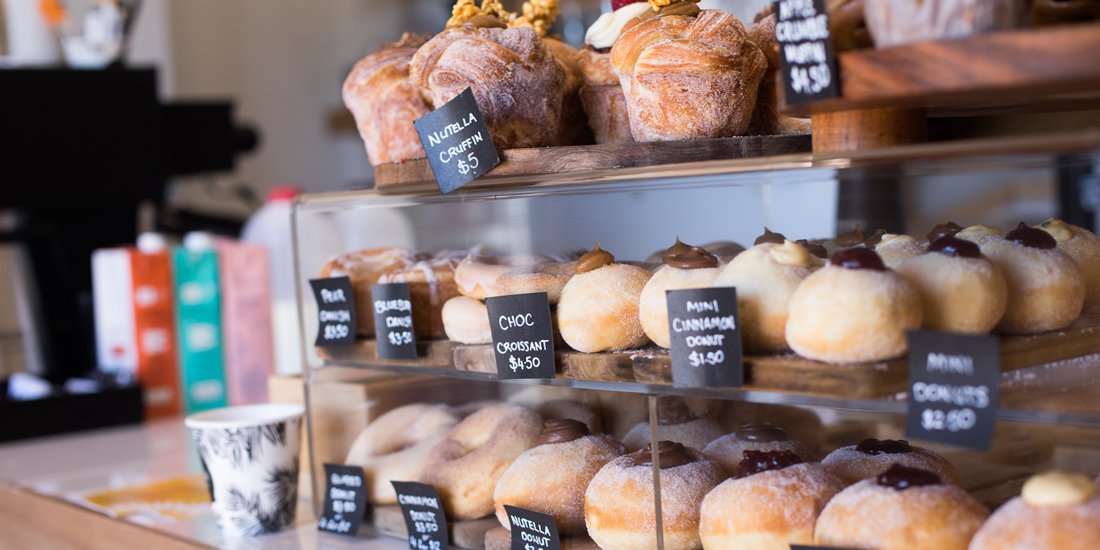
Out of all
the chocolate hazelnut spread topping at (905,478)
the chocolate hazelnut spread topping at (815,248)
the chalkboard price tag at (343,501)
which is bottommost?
the chalkboard price tag at (343,501)

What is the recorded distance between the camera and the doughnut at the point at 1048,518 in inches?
28.3

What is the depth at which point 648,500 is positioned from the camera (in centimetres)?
96

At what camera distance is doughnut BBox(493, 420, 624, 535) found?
3.44ft

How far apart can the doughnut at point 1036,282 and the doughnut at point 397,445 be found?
2.14 feet

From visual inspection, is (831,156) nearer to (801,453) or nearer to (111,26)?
(801,453)

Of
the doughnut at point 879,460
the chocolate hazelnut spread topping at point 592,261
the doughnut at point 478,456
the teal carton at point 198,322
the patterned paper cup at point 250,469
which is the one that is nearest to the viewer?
the doughnut at point 879,460

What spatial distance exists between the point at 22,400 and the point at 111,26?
980 millimetres

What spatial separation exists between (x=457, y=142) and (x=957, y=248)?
0.48m

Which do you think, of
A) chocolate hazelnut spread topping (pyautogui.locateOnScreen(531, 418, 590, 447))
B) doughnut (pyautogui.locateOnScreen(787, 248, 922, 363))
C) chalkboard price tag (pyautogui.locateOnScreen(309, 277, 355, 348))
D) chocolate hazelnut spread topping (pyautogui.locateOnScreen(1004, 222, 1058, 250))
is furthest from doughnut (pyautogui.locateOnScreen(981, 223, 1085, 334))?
chalkboard price tag (pyautogui.locateOnScreen(309, 277, 355, 348))

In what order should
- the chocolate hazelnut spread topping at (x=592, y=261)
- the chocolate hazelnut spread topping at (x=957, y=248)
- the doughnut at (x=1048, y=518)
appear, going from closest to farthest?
the doughnut at (x=1048, y=518)
the chocolate hazelnut spread topping at (x=957, y=248)
the chocolate hazelnut spread topping at (x=592, y=261)

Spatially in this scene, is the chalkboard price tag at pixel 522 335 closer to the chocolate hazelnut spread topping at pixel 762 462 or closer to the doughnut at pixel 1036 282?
the chocolate hazelnut spread topping at pixel 762 462

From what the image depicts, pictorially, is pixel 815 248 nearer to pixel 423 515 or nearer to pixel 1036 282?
pixel 1036 282

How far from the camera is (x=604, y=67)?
45.5 inches

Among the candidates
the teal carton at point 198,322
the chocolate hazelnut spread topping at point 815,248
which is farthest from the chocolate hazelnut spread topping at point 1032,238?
the teal carton at point 198,322
